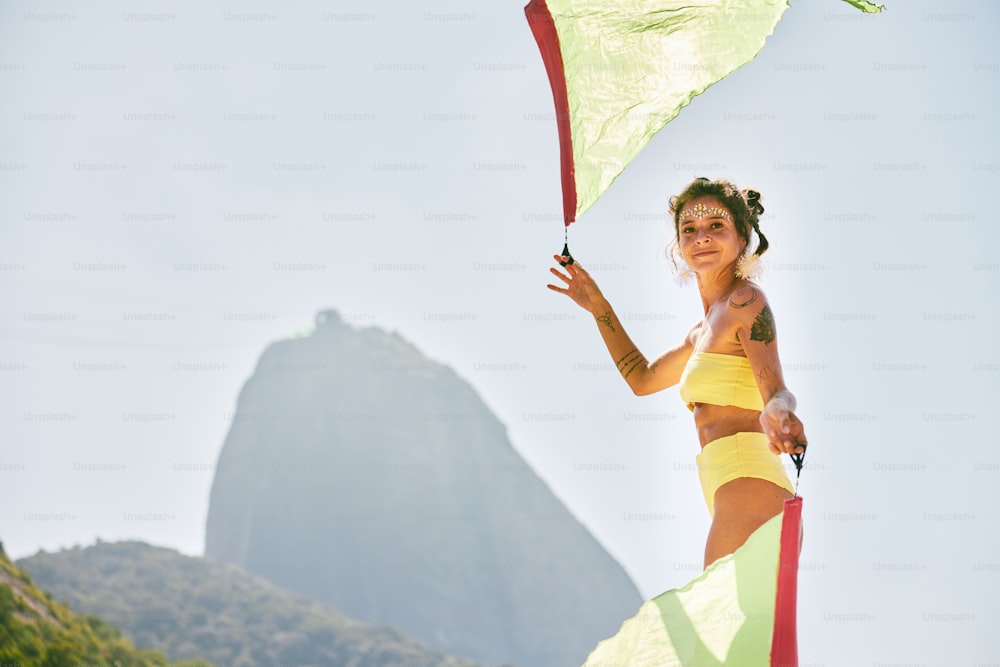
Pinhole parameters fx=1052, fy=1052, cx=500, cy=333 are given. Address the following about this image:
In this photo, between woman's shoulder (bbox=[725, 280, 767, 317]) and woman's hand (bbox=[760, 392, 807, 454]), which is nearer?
woman's hand (bbox=[760, 392, 807, 454])

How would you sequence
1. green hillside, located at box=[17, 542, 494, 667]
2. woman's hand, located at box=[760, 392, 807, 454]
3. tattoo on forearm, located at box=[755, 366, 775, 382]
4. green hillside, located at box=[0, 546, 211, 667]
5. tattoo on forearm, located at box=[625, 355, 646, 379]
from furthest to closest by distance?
green hillside, located at box=[17, 542, 494, 667] < green hillside, located at box=[0, 546, 211, 667] < tattoo on forearm, located at box=[625, 355, 646, 379] < tattoo on forearm, located at box=[755, 366, 775, 382] < woman's hand, located at box=[760, 392, 807, 454]

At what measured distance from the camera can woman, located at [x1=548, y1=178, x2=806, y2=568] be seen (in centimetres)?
325

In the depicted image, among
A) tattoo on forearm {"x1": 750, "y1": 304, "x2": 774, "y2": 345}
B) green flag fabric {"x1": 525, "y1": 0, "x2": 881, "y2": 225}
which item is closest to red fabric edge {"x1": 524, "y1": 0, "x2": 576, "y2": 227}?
green flag fabric {"x1": 525, "y1": 0, "x2": 881, "y2": 225}

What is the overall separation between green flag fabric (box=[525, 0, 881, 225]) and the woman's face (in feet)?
1.37

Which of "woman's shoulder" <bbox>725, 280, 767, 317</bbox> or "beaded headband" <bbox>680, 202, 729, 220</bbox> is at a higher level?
"beaded headband" <bbox>680, 202, 729, 220</bbox>

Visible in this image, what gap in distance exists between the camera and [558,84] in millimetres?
3959

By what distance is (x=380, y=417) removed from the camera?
6024 inches

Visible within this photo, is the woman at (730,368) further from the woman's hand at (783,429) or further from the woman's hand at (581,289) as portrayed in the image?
the woman's hand at (581,289)

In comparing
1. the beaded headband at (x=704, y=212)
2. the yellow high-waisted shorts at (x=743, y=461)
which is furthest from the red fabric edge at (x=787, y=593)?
the beaded headband at (x=704, y=212)

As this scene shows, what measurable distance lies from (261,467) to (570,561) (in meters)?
46.3

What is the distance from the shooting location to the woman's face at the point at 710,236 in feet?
11.7

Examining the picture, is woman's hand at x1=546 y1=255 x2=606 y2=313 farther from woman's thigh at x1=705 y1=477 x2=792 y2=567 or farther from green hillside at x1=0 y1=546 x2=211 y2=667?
green hillside at x1=0 y1=546 x2=211 y2=667

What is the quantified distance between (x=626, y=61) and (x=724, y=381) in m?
1.34

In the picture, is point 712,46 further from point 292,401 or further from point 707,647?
point 292,401
